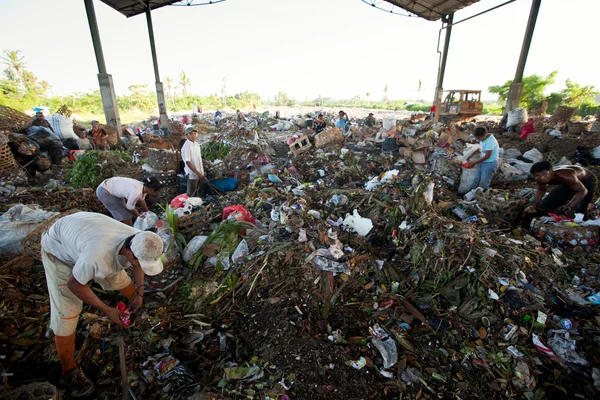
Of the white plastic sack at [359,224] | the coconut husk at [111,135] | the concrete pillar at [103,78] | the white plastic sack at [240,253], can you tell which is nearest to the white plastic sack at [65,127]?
the coconut husk at [111,135]

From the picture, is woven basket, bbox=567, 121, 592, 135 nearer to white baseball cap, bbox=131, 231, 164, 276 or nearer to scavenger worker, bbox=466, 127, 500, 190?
scavenger worker, bbox=466, 127, 500, 190

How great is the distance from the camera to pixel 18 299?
8.43 ft

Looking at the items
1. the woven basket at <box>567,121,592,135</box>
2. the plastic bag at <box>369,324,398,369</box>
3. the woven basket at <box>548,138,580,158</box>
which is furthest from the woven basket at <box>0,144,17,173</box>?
the woven basket at <box>567,121,592,135</box>

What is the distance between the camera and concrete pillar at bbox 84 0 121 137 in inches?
344

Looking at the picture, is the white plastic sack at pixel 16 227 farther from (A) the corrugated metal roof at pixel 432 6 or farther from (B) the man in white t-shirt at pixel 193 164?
(A) the corrugated metal roof at pixel 432 6

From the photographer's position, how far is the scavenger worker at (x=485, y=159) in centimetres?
468

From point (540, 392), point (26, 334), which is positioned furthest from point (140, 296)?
point (540, 392)

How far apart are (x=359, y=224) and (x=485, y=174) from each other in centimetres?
305

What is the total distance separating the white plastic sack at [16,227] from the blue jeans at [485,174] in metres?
6.70

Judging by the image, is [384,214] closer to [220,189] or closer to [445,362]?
[445,362]

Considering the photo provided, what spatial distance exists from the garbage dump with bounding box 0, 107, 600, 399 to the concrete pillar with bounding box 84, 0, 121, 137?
259 inches

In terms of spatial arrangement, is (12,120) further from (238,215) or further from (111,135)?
(238,215)

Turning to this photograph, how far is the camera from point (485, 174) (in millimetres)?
4836

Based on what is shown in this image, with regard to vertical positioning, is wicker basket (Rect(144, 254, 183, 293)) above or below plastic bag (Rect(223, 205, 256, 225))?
below
